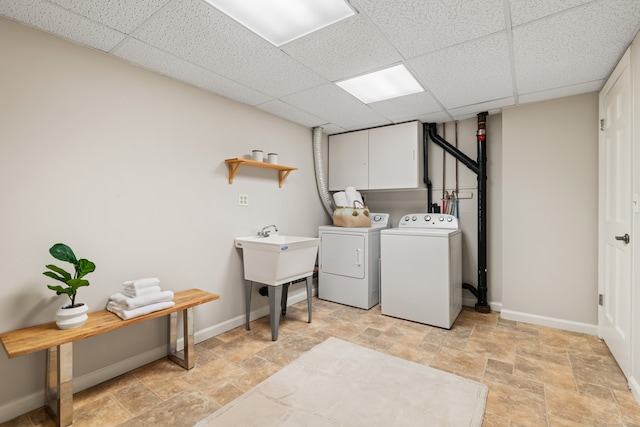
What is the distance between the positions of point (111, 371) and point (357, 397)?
168 centimetres

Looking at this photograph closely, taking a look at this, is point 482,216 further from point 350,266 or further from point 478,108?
point 350,266

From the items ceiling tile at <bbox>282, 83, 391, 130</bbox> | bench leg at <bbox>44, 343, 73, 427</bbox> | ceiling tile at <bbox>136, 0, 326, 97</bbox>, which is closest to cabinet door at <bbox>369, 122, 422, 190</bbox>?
ceiling tile at <bbox>282, 83, 391, 130</bbox>

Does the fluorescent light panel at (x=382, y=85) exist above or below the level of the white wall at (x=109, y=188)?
above

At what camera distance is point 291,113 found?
3.24 metres

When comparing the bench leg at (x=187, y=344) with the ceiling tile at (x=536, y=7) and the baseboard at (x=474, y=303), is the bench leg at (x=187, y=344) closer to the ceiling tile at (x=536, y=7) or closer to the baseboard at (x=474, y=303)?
the ceiling tile at (x=536, y=7)

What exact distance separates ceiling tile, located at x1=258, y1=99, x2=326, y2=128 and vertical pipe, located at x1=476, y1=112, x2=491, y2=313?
1.79 m

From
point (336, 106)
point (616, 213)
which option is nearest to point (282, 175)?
point (336, 106)

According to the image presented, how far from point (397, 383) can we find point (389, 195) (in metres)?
2.54

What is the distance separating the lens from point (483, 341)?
2557 mm

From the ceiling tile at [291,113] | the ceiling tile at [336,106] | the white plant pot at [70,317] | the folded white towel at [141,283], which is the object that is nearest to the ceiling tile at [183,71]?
the ceiling tile at [291,113]

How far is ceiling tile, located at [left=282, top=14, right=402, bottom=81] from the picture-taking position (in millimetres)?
1738

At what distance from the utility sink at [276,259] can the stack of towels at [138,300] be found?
2.62 ft

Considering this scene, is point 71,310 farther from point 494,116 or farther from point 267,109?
point 494,116

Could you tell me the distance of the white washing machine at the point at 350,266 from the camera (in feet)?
11.1
